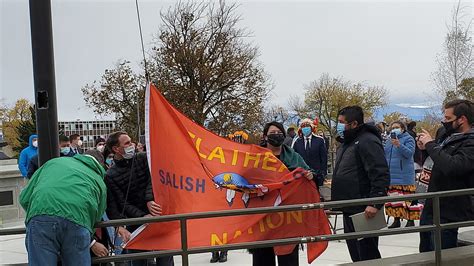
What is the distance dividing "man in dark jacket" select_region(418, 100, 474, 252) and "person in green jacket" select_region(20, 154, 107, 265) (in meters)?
2.85

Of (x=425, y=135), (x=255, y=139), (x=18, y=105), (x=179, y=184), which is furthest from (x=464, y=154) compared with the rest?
(x=18, y=105)

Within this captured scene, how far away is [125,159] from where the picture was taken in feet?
16.2

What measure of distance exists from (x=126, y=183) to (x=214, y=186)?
810 millimetres

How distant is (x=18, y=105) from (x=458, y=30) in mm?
55169

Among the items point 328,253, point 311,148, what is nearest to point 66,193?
point 328,253

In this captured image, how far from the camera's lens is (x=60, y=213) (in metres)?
3.47

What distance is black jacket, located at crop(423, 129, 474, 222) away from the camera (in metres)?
4.53

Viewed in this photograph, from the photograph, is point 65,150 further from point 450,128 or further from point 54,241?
point 450,128

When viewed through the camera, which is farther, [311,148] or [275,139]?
[311,148]

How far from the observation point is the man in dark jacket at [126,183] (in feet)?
15.9

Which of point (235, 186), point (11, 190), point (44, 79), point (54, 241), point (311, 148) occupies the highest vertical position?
point (44, 79)

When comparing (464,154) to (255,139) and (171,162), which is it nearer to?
(171,162)

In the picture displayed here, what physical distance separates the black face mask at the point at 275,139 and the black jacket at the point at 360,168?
597 mm

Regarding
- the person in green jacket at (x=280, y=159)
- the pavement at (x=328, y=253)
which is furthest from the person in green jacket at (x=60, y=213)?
the pavement at (x=328, y=253)
